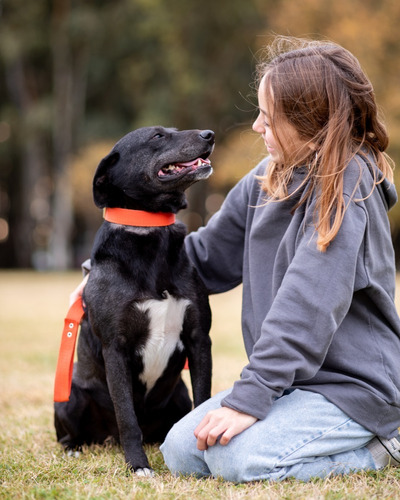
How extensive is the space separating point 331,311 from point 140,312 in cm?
84

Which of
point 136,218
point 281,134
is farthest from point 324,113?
point 136,218

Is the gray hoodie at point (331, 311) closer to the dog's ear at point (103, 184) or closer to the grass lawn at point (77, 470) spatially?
the grass lawn at point (77, 470)

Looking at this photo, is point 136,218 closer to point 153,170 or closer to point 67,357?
point 153,170

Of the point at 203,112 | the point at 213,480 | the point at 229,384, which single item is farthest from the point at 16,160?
the point at 213,480

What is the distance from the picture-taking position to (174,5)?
19828 mm

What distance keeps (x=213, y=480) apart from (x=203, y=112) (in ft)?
64.1

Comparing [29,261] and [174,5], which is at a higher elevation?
[174,5]

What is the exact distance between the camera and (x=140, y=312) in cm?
268

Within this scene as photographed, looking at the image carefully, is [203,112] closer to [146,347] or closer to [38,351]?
[38,351]

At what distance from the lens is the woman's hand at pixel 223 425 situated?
2.26m

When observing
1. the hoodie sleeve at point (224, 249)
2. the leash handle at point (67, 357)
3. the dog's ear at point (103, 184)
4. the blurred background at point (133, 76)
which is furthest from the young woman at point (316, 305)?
the blurred background at point (133, 76)

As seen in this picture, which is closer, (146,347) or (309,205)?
(309,205)

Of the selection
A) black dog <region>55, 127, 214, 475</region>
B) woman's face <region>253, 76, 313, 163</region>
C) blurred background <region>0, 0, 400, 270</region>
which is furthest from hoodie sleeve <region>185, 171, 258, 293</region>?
blurred background <region>0, 0, 400, 270</region>

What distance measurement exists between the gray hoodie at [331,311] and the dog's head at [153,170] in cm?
43
